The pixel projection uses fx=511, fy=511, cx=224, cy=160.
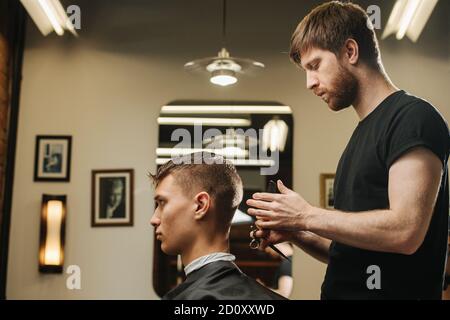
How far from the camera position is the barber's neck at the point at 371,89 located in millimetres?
1717

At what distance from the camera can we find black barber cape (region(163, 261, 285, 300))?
171 cm

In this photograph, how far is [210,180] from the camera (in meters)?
1.86

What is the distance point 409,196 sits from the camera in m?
1.47

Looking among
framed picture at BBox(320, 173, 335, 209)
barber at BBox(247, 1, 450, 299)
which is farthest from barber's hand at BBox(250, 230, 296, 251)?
framed picture at BBox(320, 173, 335, 209)

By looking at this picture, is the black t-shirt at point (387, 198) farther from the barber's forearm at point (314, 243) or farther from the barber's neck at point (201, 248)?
the barber's neck at point (201, 248)

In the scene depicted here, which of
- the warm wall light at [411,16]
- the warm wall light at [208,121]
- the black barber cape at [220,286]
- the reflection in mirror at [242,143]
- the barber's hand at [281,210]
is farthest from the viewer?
the warm wall light at [208,121]

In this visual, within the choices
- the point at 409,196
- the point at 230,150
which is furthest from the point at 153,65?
the point at 409,196

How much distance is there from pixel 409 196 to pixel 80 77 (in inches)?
88.6

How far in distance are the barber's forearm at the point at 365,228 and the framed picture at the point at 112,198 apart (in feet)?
5.30

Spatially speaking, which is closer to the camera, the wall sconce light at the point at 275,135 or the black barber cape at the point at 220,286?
the black barber cape at the point at 220,286

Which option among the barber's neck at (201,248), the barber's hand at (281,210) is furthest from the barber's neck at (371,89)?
the barber's neck at (201,248)

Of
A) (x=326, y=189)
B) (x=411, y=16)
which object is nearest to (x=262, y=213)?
(x=326, y=189)

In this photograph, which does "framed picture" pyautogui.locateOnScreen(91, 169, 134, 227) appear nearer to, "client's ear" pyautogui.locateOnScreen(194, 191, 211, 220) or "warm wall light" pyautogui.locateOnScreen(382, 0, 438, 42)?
"client's ear" pyautogui.locateOnScreen(194, 191, 211, 220)
